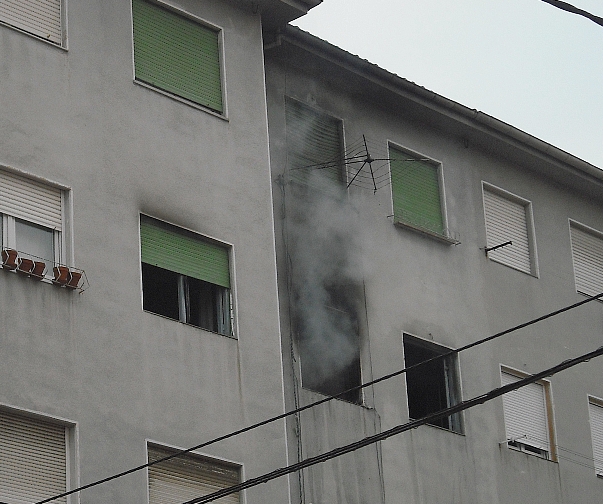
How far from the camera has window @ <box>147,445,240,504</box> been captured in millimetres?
15703

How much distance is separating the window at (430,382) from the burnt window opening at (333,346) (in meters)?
1.08

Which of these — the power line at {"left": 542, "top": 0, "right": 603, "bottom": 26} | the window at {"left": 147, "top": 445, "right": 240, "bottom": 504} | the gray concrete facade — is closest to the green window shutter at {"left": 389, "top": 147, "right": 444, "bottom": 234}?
the gray concrete facade

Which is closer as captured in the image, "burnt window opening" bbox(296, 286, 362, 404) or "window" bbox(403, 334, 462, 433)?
"burnt window opening" bbox(296, 286, 362, 404)

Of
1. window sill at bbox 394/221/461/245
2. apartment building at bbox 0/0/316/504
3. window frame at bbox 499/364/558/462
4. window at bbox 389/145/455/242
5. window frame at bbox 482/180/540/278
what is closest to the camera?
apartment building at bbox 0/0/316/504

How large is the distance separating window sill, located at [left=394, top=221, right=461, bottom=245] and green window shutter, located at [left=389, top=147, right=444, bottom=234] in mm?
55

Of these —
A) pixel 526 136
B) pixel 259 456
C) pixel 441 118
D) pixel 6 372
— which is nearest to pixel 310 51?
pixel 441 118

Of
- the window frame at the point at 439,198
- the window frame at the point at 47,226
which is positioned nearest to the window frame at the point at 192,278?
the window frame at the point at 47,226

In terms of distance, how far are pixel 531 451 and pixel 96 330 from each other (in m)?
8.76

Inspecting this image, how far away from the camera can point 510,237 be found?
22.9 m

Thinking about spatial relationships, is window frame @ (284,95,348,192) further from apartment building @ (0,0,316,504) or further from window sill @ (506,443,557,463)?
window sill @ (506,443,557,463)

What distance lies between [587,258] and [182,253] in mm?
9650

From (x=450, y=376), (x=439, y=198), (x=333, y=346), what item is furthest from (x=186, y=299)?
(x=439, y=198)

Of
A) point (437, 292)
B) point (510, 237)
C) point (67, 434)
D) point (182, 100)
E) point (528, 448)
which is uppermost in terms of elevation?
point (510, 237)

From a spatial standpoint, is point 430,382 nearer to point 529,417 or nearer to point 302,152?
point 529,417
